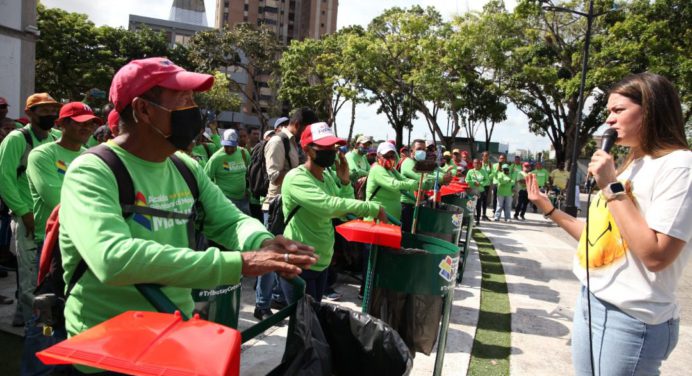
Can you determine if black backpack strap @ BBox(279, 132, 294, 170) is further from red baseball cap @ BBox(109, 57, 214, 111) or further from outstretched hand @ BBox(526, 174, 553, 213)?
red baseball cap @ BBox(109, 57, 214, 111)

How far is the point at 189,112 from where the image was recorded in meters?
1.90

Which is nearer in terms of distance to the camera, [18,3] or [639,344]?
[639,344]

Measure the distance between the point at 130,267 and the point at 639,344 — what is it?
6.54 ft

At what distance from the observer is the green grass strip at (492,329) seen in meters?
4.20

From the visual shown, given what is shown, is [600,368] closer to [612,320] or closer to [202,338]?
[612,320]

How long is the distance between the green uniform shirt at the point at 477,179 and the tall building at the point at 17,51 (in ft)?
42.9

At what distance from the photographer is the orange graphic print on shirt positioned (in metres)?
2.09

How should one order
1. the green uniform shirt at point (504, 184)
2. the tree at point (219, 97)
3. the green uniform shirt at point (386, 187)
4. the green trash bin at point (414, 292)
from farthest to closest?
the tree at point (219, 97), the green uniform shirt at point (504, 184), the green uniform shirt at point (386, 187), the green trash bin at point (414, 292)

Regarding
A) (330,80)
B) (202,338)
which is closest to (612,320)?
(202,338)

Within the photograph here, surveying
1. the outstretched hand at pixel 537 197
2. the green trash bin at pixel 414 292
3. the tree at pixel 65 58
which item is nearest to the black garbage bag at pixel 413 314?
the green trash bin at pixel 414 292

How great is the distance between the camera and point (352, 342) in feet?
7.28

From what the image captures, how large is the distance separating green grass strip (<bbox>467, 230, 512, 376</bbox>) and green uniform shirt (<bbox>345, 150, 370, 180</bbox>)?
8.92 feet

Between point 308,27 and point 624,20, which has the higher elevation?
point 308,27

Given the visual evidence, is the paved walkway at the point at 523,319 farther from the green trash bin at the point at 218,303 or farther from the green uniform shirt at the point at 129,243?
the green uniform shirt at the point at 129,243
